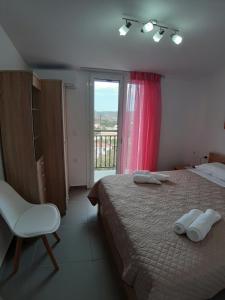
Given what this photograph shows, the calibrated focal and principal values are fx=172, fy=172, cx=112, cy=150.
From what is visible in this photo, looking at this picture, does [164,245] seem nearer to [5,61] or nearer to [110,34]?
[110,34]

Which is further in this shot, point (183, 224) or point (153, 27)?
point (153, 27)

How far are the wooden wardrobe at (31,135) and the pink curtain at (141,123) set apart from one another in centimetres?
146

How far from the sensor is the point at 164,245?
127 centimetres

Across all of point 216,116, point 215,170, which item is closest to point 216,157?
point 215,170

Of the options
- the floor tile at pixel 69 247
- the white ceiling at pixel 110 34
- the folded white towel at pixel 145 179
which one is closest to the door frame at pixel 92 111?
the white ceiling at pixel 110 34

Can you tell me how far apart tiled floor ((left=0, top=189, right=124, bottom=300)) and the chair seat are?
1.40 feet

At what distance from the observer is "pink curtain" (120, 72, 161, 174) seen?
3.34 meters

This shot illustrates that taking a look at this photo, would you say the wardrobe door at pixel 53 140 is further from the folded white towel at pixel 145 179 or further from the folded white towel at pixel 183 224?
the folded white towel at pixel 183 224

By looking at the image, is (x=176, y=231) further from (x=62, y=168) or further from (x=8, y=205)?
(x=62, y=168)

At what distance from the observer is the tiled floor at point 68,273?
1.51 meters

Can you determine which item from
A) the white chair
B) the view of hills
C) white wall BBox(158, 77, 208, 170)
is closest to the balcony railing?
the view of hills

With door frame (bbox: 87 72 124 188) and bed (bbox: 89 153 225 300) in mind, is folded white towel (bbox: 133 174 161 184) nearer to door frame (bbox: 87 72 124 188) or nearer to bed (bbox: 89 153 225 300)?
bed (bbox: 89 153 225 300)

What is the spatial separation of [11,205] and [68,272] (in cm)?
89

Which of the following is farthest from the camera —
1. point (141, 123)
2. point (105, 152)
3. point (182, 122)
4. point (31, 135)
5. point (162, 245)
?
point (105, 152)
